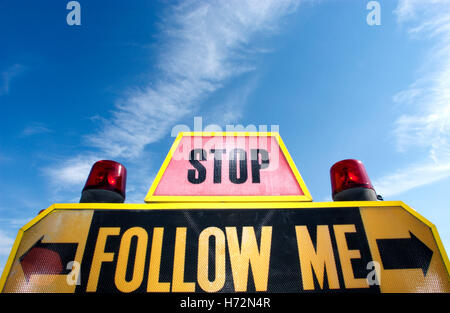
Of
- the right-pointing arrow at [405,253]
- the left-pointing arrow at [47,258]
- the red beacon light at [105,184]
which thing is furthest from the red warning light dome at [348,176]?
the left-pointing arrow at [47,258]

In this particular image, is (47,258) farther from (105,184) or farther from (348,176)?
(348,176)

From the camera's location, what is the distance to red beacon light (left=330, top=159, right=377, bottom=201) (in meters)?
2.43

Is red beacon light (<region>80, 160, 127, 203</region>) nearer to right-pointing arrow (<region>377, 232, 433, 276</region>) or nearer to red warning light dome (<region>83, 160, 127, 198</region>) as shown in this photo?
red warning light dome (<region>83, 160, 127, 198</region>)

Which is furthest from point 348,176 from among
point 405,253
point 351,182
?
point 405,253

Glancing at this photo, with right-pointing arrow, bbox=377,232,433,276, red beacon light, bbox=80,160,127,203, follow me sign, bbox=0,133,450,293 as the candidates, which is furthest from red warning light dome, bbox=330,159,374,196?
red beacon light, bbox=80,160,127,203

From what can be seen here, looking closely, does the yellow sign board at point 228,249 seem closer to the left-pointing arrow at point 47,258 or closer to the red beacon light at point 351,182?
the left-pointing arrow at point 47,258

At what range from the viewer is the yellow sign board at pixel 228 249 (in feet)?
5.93

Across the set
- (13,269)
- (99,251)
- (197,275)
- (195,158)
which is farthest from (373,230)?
(13,269)

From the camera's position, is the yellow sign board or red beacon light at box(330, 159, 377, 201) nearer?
the yellow sign board

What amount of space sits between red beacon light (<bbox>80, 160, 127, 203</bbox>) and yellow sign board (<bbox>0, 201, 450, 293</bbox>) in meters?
0.32

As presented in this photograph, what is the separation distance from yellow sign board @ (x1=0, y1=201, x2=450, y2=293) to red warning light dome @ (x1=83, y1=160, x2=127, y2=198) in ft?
1.34

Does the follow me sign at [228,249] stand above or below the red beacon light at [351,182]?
below

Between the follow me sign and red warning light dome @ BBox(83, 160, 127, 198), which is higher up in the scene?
red warning light dome @ BBox(83, 160, 127, 198)

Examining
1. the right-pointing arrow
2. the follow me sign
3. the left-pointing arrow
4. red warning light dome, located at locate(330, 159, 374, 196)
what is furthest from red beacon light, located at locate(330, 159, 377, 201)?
the left-pointing arrow
